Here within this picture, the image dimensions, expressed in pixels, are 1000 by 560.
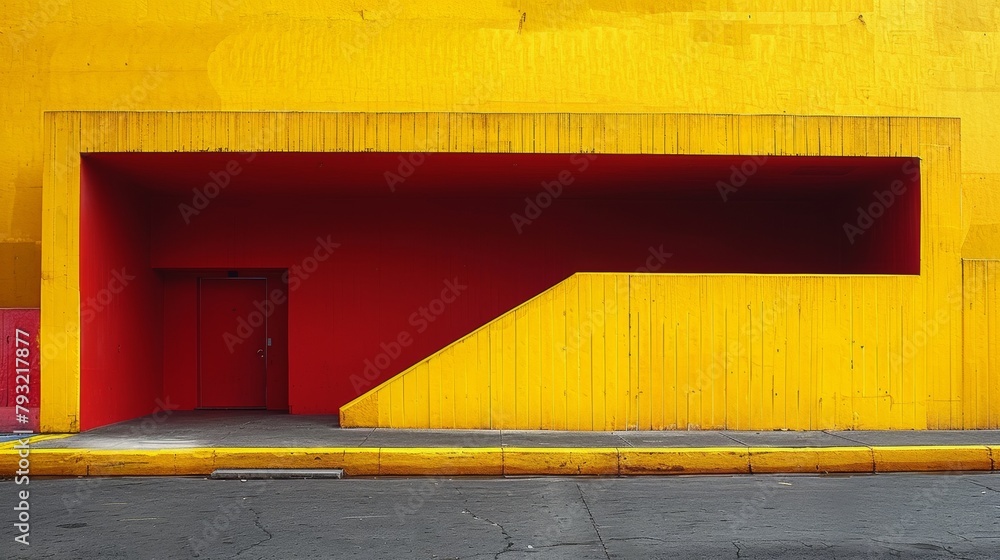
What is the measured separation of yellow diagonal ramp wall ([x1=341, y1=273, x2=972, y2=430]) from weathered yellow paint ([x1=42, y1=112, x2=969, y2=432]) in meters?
0.02

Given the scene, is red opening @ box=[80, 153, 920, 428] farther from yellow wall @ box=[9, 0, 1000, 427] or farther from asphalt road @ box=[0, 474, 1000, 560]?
asphalt road @ box=[0, 474, 1000, 560]

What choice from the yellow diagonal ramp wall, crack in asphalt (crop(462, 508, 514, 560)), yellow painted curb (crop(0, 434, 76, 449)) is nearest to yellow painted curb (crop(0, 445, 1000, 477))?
yellow painted curb (crop(0, 434, 76, 449))

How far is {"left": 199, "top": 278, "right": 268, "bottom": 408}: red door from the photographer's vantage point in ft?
43.0

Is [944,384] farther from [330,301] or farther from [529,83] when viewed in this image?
[330,301]

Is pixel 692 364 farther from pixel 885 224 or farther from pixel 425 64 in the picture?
pixel 425 64

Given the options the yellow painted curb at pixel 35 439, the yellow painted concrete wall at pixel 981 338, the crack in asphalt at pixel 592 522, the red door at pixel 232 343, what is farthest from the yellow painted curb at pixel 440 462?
the yellow painted concrete wall at pixel 981 338

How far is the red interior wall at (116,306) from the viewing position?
10328 millimetres

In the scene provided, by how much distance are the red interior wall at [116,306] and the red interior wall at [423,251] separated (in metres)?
0.43

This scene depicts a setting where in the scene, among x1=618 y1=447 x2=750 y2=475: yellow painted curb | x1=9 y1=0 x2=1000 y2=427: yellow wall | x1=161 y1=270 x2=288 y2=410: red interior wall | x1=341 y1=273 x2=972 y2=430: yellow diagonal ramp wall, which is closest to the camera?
x1=618 y1=447 x2=750 y2=475: yellow painted curb

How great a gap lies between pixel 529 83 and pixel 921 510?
8.07 m

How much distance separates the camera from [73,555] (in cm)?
559

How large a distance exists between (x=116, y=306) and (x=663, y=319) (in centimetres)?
719

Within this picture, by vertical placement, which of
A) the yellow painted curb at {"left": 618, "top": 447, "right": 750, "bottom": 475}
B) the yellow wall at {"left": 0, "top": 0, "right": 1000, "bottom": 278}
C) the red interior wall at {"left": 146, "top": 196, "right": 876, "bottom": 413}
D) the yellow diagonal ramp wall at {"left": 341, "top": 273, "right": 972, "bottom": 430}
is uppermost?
the yellow wall at {"left": 0, "top": 0, "right": 1000, "bottom": 278}

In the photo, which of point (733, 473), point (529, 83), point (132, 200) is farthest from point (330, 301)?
point (733, 473)
